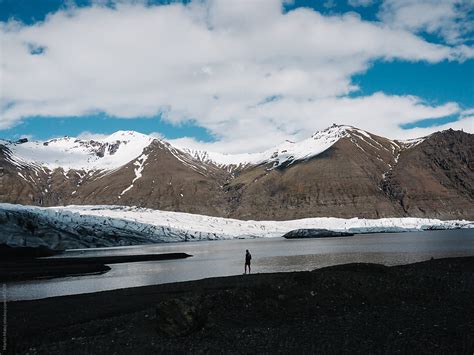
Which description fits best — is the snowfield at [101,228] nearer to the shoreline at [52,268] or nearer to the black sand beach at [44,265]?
the black sand beach at [44,265]

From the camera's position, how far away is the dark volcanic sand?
62.3 ft

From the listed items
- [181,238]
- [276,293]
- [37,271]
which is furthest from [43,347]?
[181,238]

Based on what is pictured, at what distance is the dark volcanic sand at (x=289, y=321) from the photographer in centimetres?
1898

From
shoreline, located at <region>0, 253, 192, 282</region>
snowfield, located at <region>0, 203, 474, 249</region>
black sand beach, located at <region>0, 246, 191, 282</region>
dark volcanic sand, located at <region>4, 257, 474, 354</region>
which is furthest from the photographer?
snowfield, located at <region>0, 203, 474, 249</region>

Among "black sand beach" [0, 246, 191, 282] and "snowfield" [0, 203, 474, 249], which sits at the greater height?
"snowfield" [0, 203, 474, 249]

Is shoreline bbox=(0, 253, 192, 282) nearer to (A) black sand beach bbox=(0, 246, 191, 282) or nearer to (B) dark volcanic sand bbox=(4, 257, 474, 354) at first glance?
(A) black sand beach bbox=(0, 246, 191, 282)

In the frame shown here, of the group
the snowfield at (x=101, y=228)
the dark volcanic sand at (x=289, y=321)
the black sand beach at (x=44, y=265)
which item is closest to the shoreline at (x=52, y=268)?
the black sand beach at (x=44, y=265)

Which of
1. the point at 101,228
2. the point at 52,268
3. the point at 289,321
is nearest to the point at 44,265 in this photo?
the point at 52,268

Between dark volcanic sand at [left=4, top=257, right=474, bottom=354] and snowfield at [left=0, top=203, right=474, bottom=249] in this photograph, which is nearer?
dark volcanic sand at [left=4, top=257, right=474, bottom=354]

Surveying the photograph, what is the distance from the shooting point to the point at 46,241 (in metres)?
120

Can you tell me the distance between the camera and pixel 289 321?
75.2 feet

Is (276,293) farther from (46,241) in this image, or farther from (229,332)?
(46,241)

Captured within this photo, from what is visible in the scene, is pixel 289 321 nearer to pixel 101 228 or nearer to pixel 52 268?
pixel 52 268

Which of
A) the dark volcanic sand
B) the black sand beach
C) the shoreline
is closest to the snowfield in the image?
the black sand beach
